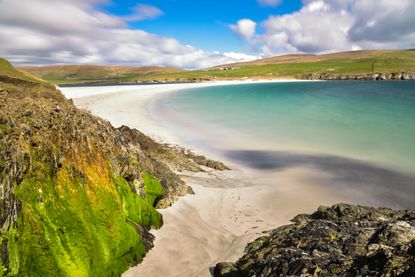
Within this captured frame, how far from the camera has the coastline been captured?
9.38 meters

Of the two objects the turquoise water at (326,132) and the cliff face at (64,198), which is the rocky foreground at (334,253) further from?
the turquoise water at (326,132)

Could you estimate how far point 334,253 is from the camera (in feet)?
23.1

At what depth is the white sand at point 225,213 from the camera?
367 inches

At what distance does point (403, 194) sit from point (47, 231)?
18517mm

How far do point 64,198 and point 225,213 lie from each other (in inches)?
295

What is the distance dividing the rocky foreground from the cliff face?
10.2ft

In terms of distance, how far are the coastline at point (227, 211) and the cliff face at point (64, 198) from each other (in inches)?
32.8

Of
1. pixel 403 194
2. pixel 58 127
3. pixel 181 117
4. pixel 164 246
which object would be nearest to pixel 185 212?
pixel 164 246

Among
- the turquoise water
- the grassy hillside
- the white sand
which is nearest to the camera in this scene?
the grassy hillside

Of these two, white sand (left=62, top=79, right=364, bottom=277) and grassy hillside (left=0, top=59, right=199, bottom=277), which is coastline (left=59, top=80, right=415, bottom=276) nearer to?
white sand (left=62, top=79, right=364, bottom=277)

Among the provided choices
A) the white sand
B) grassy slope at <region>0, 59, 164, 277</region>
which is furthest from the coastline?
grassy slope at <region>0, 59, 164, 277</region>

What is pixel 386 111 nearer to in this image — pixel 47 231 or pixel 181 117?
pixel 181 117

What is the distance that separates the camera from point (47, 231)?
6984 millimetres

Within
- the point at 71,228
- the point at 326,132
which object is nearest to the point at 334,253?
the point at 71,228
